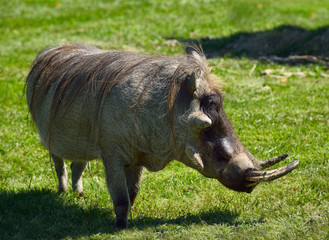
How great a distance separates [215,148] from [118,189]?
36.9 inches

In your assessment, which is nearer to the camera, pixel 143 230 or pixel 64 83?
pixel 143 230

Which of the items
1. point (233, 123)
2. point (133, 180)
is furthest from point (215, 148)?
point (233, 123)

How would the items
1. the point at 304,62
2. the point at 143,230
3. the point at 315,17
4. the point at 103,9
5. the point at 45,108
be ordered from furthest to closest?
the point at 103,9, the point at 315,17, the point at 304,62, the point at 45,108, the point at 143,230

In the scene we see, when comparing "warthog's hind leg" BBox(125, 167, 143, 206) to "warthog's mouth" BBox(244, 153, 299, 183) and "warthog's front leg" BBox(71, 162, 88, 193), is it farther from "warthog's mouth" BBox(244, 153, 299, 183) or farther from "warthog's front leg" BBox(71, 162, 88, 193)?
"warthog's mouth" BBox(244, 153, 299, 183)

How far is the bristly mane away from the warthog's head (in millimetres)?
162

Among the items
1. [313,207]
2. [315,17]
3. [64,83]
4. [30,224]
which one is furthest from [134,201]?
[315,17]

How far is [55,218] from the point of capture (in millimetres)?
5160

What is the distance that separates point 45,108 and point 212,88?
176cm

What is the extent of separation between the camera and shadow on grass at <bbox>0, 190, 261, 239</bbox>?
4.74 meters

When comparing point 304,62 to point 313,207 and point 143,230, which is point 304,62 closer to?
point 313,207

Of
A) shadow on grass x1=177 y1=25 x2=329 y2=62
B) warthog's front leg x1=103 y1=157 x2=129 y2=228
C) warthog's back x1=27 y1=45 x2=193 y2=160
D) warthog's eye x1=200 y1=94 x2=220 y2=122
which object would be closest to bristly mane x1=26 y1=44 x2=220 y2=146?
warthog's back x1=27 y1=45 x2=193 y2=160

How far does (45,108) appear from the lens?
17.3 ft

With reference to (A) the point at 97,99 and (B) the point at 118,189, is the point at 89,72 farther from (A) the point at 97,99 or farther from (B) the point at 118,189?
(B) the point at 118,189

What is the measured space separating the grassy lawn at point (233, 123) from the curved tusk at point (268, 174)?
1.33 ft
